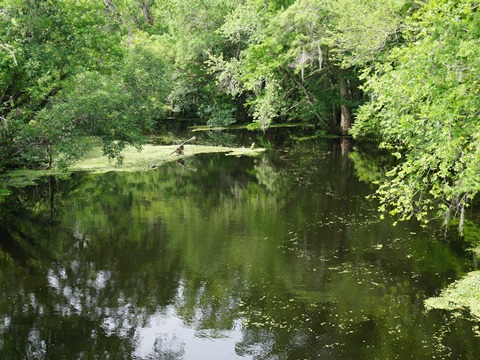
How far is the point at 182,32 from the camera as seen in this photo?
35531 mm

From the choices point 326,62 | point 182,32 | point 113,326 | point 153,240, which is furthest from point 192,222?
point 182,32

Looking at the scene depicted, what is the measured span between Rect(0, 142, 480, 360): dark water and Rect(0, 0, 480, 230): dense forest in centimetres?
147

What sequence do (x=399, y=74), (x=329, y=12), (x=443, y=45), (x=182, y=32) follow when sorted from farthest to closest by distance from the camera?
(x=182, y=32)
(x=329, y=12)
(x=399, y=74)
(x=443, y=45)

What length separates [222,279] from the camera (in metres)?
9.12

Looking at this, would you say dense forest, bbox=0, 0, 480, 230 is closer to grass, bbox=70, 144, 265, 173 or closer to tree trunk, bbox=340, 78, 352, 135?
tree trunk, bbox=340, 78, 352, 135

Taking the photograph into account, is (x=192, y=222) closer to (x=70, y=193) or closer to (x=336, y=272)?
(x=336, y=272)

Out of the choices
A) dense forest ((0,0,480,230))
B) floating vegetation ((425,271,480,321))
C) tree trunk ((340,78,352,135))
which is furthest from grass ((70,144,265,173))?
floating vegetation ((425,271,480,321))

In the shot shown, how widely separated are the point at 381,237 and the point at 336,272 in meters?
2.42

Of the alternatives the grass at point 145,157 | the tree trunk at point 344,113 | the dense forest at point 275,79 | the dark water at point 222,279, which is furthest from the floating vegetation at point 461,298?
the tree trunk at point 344,113

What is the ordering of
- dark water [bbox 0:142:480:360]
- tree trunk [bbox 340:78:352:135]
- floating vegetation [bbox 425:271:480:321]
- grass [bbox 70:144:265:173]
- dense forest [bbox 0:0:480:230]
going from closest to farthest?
1. dark water [bbox 0:142:480:360]
2. dense forest [bbox 0:0:480:230]
3. floating vegetation [bbox 425:271:480:321]
4. grass [bbox 70:144:265:173]
5. tree trunk [bbox 340:78:352:135]

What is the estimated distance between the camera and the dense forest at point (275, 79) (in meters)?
7.40

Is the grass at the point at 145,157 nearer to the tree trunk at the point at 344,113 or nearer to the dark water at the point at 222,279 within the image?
the dark water at the point at 222,279

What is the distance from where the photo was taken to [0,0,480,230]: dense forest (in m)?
7.40

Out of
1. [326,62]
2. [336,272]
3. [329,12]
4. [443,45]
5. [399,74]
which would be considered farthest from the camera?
[326,62]
